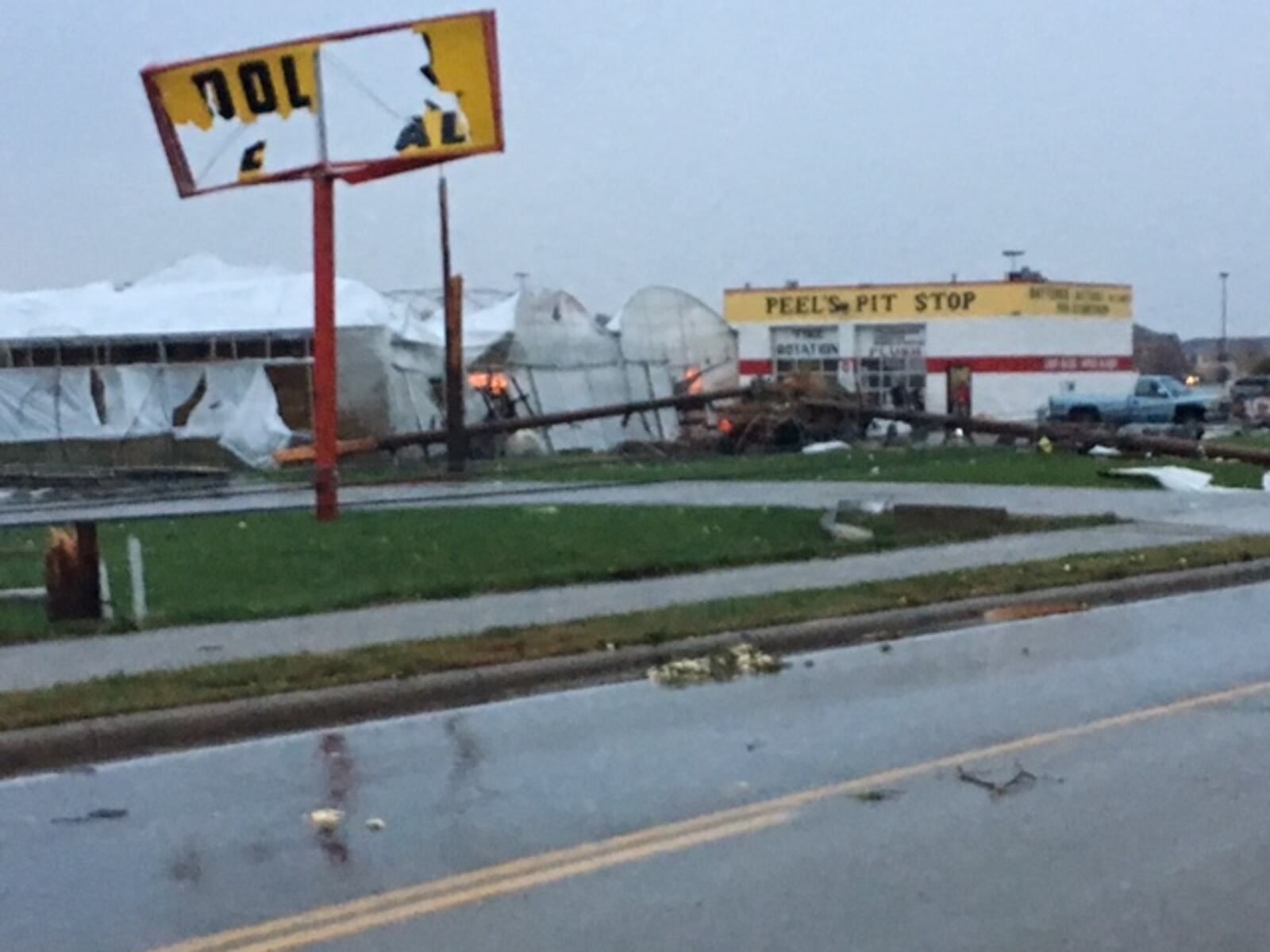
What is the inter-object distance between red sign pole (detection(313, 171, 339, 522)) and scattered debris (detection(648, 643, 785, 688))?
9603 millimetres

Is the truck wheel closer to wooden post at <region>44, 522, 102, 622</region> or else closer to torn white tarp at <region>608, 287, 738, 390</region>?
torn white tarp at <region>608, 287, 738, 390</region>

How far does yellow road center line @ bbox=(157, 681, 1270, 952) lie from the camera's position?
6336 millimetres

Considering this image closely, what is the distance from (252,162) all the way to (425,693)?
11773 mm

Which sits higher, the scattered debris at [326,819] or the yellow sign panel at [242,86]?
the yellow sign panel at [242,86]

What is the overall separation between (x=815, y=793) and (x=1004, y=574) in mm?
7768

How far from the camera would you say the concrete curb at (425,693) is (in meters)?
9.55

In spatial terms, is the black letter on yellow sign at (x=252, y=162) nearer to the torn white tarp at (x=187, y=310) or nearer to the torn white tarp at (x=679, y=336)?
the torn white tarp at (x=187, y=310)

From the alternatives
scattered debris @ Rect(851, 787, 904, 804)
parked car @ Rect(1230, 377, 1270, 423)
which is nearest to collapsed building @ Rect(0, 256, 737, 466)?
parked car @ Rect(1230, 377, 1270, 423)

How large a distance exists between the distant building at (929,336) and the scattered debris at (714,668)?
47.6 meters

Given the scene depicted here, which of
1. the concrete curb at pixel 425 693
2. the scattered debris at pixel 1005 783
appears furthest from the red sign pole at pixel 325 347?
the scattered debris at pixel 1005 783

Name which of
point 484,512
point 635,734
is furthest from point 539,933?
→ point 484,512

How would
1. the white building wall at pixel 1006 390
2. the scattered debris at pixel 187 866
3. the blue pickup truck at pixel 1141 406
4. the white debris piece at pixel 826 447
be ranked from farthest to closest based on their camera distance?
the white building wall at pixel 1006 390 < the blue pickup truck at pixel 1141 406 < the white debris piece at pixel 826 447 < the scattered debris at pixel 187 866

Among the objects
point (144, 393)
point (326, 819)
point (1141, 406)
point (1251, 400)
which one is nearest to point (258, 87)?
point (326, 819)

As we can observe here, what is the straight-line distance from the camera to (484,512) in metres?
22.1
